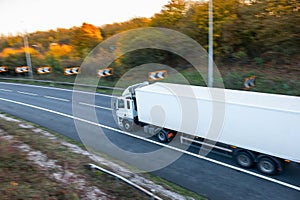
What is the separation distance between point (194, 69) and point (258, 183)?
17.0 meters

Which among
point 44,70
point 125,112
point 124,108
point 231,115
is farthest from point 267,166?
point 44,70

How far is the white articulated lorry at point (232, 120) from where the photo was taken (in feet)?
31.1

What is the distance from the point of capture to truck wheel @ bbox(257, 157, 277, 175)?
10.2m

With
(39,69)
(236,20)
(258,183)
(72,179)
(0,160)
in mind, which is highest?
(236,20)

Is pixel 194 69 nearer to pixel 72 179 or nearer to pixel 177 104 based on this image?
pixel 177 104

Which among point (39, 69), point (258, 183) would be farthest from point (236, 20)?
point (39, 69)

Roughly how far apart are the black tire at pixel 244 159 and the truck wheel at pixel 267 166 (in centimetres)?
32

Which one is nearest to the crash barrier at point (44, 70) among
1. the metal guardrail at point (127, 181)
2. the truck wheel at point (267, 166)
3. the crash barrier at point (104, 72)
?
the crash barrier at point (104, 72)

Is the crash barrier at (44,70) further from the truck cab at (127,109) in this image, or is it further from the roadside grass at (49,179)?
the roadside grass at (49,179)

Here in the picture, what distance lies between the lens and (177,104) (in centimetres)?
1240

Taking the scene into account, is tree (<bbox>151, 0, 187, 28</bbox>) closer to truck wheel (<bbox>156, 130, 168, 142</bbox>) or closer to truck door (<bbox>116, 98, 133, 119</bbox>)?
truck door (<bbox>116, 98, 133, 119</bbox>)

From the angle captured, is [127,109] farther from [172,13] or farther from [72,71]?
[72,71]

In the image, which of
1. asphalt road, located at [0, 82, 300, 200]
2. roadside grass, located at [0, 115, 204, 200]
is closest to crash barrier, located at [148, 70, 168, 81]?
asphalt road, located at [0, 82, 300, 200]

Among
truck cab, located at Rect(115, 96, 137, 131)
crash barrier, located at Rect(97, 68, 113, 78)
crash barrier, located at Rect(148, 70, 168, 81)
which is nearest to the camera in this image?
truck cab, located at Rect(115, 96, 137, 131)
